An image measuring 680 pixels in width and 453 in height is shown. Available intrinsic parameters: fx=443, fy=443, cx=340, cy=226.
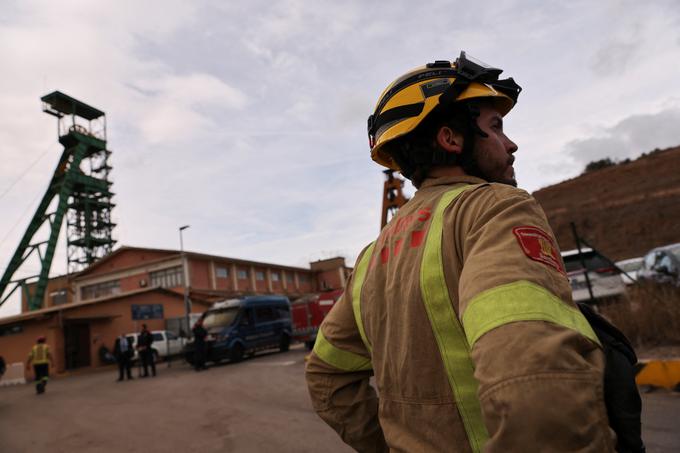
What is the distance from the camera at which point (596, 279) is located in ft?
32.8

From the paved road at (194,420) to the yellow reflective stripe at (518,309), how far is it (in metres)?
3.97

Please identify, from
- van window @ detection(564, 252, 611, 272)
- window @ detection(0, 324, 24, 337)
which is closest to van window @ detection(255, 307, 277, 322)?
van window @ detection(564, 252, 611, 272)

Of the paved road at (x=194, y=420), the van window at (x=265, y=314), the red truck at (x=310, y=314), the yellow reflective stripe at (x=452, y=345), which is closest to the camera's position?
the yellow reflective stripe at (x=452, y=345)

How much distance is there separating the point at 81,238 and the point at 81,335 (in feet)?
70.7

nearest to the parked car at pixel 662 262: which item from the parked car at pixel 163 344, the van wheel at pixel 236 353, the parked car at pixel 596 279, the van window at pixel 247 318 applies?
the parked car at pixel 596 279

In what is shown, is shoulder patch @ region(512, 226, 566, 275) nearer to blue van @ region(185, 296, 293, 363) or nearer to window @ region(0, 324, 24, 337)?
blue van @ region(185, 296, 293, 363)

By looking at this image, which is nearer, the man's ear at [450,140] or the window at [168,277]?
the man's ear at [450,140]

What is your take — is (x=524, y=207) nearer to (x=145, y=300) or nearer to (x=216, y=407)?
(x=216, y=407)

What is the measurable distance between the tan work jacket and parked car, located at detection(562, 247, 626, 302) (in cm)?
944

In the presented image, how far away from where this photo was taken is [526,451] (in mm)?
738

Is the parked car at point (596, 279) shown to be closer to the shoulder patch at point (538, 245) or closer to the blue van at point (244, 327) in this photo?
the shoulder patch at point (538, 245)

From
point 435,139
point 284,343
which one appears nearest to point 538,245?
point 435,139

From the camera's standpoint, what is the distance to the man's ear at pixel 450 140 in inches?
58.9

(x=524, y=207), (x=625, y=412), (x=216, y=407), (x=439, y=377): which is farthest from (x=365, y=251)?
(x=216, y=407)
